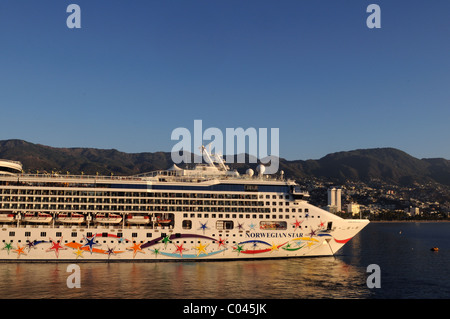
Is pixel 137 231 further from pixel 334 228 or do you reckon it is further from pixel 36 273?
pixel 334 228

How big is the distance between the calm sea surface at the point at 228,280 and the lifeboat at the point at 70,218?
4956 mm

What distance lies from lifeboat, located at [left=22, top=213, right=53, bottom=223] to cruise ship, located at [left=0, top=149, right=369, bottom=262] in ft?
0.37

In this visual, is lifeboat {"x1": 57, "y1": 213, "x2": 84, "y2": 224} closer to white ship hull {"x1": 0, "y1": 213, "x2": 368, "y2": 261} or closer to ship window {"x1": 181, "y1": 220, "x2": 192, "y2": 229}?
white ship hull {"x1": 0, "y1": 213, "x2": 368, "y2": 261}

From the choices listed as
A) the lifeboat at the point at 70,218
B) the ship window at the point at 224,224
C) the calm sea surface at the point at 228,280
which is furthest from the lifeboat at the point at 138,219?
the ship window at the point at 224,224

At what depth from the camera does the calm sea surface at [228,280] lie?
31.2 metres

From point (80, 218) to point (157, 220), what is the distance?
344 inches

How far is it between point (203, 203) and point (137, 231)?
8.35 metres

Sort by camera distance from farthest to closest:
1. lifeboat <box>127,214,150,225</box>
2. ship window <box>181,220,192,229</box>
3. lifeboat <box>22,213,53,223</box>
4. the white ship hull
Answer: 1. ship window <box>181,220,192,229</box>
2. lifeboat <box>127,214,150,225</box>
3. lifeboat <box>22,213,53,223</box>
4. the white ship hull

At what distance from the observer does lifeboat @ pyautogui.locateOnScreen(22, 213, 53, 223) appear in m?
43.6

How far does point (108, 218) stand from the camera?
4431 centimetres

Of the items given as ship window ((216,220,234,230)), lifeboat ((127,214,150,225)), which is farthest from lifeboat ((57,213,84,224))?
ship window ((216,220,234,230))

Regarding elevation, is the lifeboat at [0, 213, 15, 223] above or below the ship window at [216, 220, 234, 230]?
above

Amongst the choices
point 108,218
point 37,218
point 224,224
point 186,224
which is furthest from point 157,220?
point 37,218
